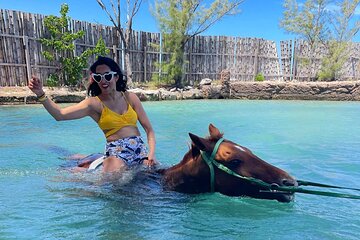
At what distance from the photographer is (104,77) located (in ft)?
11.0

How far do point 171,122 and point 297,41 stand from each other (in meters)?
14.5

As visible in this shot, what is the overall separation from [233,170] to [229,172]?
3 centimetres

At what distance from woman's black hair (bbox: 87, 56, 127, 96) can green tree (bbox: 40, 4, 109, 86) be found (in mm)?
11928

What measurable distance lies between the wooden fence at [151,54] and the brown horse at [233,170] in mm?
13103

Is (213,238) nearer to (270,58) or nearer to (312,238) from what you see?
(312,238)

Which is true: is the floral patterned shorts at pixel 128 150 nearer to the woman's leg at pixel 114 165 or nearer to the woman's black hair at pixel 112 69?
the woman's leg at pixel 114 165

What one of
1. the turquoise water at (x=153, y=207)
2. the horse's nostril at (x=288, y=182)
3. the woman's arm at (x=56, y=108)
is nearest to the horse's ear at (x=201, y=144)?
the turquoise water at (x=153, y=207)

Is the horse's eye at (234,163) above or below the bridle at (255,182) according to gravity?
above

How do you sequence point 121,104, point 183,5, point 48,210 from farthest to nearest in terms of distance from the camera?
point 183,5
point 121,104
point 48,210

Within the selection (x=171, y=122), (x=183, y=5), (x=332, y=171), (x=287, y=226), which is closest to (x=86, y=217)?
(x=287, y=226)

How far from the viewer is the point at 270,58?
2145 centimetres

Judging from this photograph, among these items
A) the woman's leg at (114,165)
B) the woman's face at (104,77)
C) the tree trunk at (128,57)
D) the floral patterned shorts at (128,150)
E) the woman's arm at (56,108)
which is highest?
the tree trunk at (128,57)

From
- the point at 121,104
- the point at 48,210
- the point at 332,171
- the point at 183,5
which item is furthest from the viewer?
the point at 183,5

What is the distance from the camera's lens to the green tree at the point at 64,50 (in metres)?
14.8
